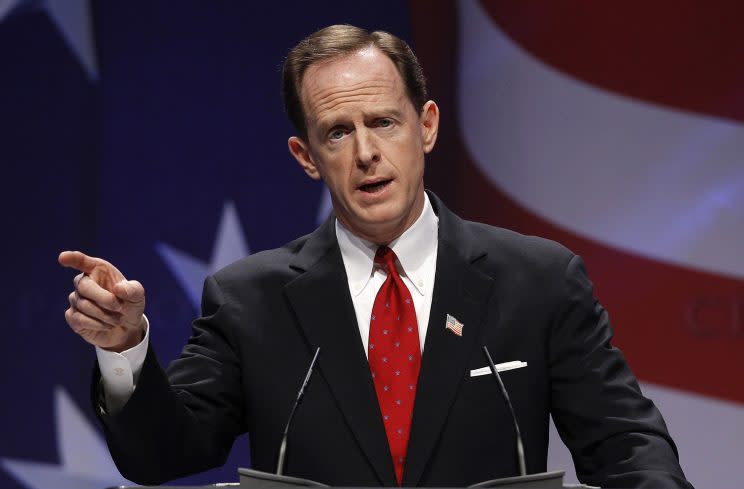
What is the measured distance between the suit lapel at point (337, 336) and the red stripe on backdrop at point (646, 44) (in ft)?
5.58

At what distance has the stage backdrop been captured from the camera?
350cm

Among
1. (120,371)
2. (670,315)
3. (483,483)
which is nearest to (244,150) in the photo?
(670,315)

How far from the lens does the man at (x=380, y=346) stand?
6.12ft

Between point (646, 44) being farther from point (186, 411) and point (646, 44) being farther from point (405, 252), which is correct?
point (186, 411)

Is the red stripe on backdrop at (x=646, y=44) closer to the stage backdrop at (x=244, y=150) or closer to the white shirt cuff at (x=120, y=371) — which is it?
the stage backdrop at (x=244, y=150)

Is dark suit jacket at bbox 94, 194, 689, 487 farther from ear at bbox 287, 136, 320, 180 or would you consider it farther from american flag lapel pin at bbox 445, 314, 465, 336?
ear at bbox 287, 136, 320, 180

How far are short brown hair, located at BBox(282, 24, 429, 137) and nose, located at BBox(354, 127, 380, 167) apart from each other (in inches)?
6.4

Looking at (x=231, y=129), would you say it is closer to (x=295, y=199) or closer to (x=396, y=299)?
(x=295, y=199)

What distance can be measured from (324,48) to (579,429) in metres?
0.89

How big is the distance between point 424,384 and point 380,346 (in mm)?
117

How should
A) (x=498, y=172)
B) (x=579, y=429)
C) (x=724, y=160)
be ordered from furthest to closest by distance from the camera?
(x=498, y=172) → (x=724, y=160) → (x=579, y=429)

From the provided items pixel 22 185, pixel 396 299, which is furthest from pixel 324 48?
pixel 22 185

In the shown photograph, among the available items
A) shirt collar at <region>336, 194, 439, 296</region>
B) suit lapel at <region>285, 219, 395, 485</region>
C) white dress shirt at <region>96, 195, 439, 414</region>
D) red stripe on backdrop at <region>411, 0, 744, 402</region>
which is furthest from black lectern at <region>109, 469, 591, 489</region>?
red stripe on backdrop at <region>411, 0, 744, 402</region>

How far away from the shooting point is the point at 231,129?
3768mm
